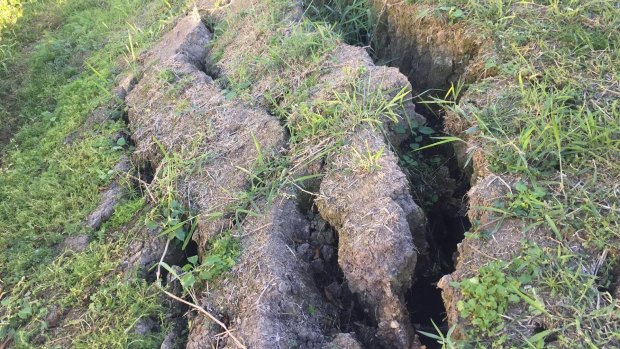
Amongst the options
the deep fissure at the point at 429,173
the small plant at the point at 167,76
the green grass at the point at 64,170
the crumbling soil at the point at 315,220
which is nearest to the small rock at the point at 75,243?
the green grass at the point at 64,170

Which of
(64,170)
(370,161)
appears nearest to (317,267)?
(370,161)

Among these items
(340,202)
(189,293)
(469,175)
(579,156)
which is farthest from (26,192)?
(579,156)

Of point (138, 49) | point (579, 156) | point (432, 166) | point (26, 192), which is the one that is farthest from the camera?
point (138, 49)

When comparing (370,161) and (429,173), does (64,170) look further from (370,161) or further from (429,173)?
(429,173)

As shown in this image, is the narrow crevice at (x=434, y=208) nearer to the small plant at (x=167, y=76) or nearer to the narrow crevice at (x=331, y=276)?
the narrow crevice at (x=331, y=276)

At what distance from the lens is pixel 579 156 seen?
95.7 inches

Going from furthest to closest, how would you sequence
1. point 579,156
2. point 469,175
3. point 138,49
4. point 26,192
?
point 138,49 < point 26,192 < point 469,175 < point 579,156

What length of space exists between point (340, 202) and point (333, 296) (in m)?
0.42

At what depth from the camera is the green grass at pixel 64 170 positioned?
9.07ft

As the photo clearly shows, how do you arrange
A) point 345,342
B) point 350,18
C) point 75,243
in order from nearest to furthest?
point 345,342, point 75,243, point 350,18

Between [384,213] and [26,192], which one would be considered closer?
[384,213]

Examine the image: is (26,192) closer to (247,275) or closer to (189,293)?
(189,293)

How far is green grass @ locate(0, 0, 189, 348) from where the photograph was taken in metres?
2.77

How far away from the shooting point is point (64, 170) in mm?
3605
